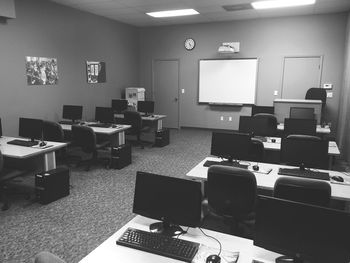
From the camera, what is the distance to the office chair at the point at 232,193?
2.55 metres

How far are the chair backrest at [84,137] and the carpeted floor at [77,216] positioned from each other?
1.58 feet

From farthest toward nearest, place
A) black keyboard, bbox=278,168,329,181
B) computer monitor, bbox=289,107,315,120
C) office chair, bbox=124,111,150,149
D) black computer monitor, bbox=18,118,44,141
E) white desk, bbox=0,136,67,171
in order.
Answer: office chair, bbox=124,111,150,149 < computer monitor, bbox=289,107,315,120 < black computer monitor, bbox=18,118,44,141 < white desk, bbox=0,136,67,171 < black keyboard, bbox=278,168,329,181

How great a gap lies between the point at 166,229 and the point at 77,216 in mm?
1995

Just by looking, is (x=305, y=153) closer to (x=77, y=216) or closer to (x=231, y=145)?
(x=231, y=145)

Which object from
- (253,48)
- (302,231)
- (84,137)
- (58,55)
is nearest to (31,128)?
(84,137)

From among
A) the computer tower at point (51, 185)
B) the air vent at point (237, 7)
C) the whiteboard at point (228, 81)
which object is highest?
the air vent at point (237, 7)

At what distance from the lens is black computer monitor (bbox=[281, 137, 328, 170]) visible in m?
3.15

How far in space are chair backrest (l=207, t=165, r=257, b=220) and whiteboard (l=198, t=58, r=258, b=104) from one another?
601cm

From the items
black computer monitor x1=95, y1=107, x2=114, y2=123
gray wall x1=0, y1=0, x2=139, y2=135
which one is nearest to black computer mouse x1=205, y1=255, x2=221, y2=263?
black computer monitor x1=95, y1=107, x2=114, y2=123

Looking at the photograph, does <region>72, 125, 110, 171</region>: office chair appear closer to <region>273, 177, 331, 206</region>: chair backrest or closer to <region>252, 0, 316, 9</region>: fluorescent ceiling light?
<region>273, 177, 331, 206</region>: chair backrest

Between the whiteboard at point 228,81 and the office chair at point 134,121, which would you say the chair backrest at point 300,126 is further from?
the whiteboard at point 228,81

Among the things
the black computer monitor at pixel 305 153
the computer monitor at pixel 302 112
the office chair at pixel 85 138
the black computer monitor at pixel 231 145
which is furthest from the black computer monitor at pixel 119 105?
the black computer monitor at pixel 305 153

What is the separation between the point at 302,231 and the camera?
1.55 m

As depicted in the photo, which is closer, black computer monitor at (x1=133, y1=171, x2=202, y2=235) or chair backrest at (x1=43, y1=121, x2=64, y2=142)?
black computer monitor at (x1=133, y1=171, x2=202, y2=235)
